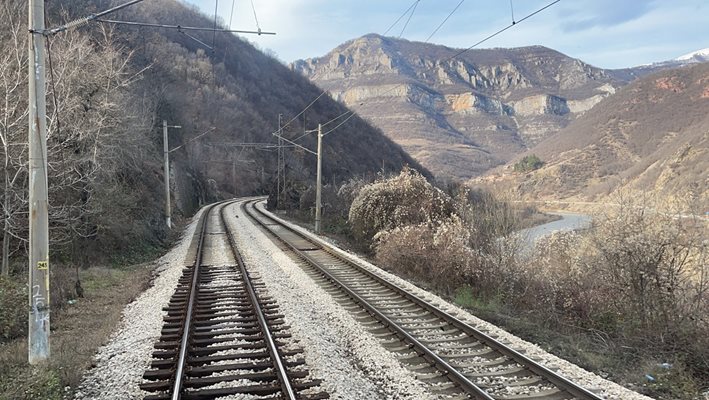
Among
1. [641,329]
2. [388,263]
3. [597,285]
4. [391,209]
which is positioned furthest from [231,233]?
[641,329]

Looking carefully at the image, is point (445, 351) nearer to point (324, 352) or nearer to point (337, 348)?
point (337, 348)

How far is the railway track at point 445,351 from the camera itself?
673cm

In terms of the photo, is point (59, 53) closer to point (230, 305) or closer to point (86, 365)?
point (230, 305)

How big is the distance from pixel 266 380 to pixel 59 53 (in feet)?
45.3

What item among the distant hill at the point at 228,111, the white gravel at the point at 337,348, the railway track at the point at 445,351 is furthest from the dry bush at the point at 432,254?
the distant hill at the point at 228,111

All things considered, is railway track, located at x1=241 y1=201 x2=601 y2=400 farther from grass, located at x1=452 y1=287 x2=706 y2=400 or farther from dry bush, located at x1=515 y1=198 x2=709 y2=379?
dry bush, located at x1=515 y1=198 x2=709 y2=379

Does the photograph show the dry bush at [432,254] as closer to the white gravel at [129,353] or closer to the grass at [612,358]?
the grass at [612,358]

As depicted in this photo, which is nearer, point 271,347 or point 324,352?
point 271,347

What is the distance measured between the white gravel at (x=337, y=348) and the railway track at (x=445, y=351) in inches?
10.8

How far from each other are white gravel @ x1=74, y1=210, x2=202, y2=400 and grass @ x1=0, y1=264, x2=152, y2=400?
17 centimetres

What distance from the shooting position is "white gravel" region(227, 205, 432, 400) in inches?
272

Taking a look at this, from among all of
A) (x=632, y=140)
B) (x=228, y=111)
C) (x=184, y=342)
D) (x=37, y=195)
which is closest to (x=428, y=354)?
(x=184, y=342)

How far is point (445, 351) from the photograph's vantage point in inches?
329

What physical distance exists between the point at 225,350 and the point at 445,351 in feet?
11.4
